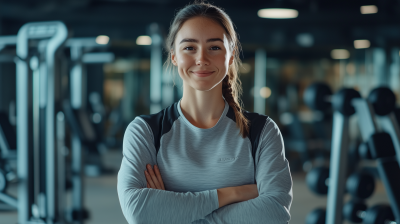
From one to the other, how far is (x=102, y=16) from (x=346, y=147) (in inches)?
220

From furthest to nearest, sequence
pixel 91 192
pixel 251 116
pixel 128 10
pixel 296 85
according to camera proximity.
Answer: pixel 296 85 → pixel 128 10 → pixel 91 192 → pixel 251 116

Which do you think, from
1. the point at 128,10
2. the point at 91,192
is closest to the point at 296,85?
the point at 128,10

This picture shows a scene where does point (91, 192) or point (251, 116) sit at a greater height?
point (251, 116)

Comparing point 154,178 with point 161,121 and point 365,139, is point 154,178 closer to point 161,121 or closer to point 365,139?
point 161,121

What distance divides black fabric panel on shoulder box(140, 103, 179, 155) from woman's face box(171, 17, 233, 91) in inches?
4.9

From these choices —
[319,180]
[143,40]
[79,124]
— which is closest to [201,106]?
[319,180]

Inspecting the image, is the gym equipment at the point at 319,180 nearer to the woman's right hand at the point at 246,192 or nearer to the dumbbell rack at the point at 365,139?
the dumbbell rack at the point at 365,139

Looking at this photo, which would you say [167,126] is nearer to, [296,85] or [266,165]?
[266,165]

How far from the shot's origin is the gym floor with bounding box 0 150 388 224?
3.61 metres

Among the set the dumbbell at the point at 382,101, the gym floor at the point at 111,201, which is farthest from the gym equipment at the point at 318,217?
the gym floor at the point at 111,201

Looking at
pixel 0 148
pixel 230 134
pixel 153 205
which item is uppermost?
pixel 230 134

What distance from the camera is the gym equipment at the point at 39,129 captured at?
3008 mm

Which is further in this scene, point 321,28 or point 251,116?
point 321,28

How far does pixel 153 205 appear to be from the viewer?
103cm
